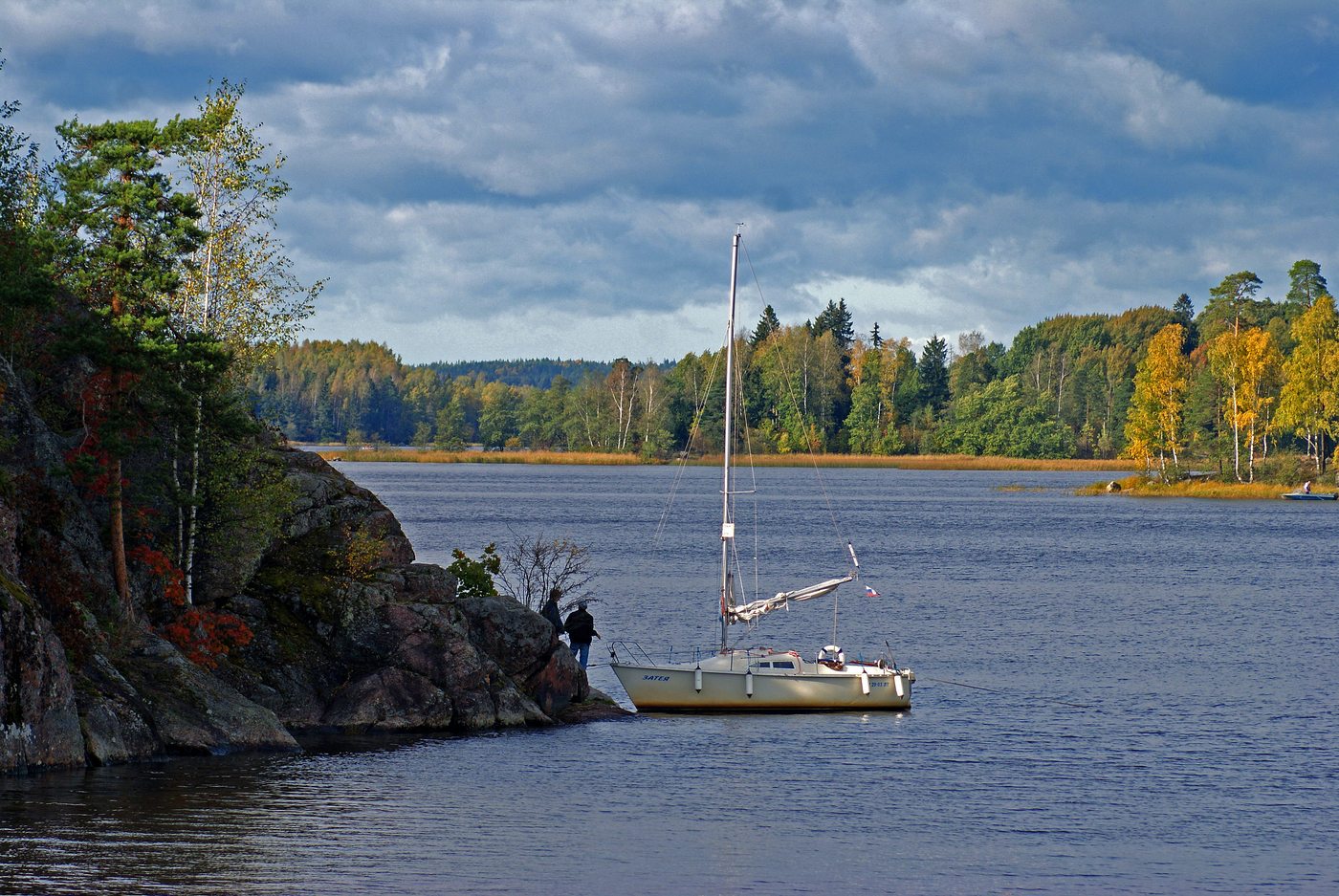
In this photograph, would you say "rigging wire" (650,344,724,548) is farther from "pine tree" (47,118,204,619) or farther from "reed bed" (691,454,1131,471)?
"reed bed" (691,454,1131,471)

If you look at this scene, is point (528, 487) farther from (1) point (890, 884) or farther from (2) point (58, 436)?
(1) point (890, 884)

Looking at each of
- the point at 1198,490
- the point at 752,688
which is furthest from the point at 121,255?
the point at 1198,490

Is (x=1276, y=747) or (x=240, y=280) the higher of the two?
(x=240, y=280)

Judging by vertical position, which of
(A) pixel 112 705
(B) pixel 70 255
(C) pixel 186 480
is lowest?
(A) pixel 112 705

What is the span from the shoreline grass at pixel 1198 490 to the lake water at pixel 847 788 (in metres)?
73.3

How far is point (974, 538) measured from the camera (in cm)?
7562

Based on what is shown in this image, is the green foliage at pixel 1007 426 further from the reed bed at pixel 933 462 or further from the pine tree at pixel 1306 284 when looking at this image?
the pine tree at pixel 1306 284

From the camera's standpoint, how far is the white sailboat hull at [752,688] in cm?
2867

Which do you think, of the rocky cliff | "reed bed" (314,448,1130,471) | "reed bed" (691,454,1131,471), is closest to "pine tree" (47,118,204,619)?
the rocky cliff

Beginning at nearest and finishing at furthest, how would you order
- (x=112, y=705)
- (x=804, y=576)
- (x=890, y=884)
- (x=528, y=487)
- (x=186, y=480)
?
(x=890, y=884) → (x=112, y=705) → (x=186, y=480) → (x=804, y=576) → (x=528, y=487)

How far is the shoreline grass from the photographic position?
115875 mm

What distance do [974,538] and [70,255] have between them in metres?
61.7

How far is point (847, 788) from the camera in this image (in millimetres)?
21781

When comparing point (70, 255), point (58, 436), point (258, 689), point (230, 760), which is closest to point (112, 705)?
point (230, 760)
